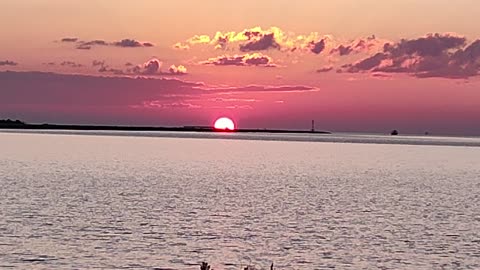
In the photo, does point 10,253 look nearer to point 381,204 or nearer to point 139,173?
point 381,204

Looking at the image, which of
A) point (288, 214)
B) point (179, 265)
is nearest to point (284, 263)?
point (179, 265)

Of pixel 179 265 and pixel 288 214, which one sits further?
pixel 288 214

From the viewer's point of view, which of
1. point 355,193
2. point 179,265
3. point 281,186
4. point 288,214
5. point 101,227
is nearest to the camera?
point 179,265

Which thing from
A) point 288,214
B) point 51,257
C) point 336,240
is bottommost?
point 51,257

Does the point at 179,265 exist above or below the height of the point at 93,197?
below

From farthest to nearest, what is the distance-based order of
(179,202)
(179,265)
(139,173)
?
(139,173) < (179,202) < (179,265)

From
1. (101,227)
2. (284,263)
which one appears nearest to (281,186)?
(101,227)

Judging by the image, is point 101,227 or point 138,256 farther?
point 101,227

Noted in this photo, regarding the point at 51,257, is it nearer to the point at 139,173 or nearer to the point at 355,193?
the point at 355,193

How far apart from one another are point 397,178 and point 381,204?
1674 inches

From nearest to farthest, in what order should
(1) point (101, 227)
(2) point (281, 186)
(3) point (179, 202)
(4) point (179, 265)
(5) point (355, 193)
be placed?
(4) point (179, 265)
(1) point (101, 227)
(3) point (179, 202)
(5) point (355, 193)
(2) point (281, 186)

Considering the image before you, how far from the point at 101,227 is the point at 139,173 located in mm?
60259

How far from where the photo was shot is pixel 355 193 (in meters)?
82.1

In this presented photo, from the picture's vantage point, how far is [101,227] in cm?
4981
